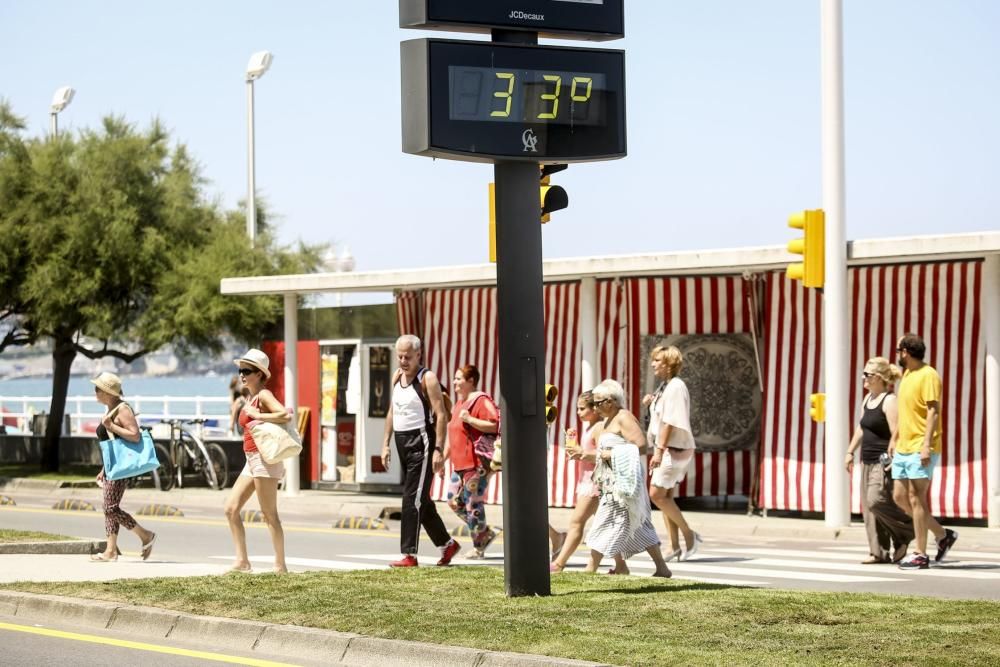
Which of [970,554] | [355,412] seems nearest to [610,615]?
[970,554]

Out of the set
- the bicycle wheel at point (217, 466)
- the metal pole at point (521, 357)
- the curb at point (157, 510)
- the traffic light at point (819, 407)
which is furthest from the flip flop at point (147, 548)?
the bicycle wheel at point (217, 466)

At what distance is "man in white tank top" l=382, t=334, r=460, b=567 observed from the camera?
13484mm

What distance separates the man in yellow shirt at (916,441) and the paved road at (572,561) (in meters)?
A: 0.42

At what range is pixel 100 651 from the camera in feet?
31.6

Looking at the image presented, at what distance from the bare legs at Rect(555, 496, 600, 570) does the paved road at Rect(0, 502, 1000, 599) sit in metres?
0.75

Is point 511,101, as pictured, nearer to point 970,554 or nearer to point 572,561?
point 572,561

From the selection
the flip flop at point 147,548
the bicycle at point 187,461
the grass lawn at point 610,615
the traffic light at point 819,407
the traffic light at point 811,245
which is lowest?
the bicycle at point 187,461

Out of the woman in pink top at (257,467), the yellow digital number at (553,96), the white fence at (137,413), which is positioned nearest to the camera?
the yellow digital number at (553,96)

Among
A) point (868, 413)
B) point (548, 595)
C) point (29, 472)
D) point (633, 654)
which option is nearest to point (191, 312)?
point (29, 472)

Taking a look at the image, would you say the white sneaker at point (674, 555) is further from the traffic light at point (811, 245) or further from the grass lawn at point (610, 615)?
the traffic light at point (811, 245)

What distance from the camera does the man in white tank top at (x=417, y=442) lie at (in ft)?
44.2

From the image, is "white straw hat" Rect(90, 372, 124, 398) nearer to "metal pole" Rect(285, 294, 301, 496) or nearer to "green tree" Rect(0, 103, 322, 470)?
"metal pole" Rect(285, 294, 301, 496)

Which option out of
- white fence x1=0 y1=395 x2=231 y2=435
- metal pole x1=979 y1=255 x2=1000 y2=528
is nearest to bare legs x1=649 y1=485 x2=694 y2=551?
metal pole x1=979 y1=255 x2=1000 y2=528

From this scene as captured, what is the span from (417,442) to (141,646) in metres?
4.10
